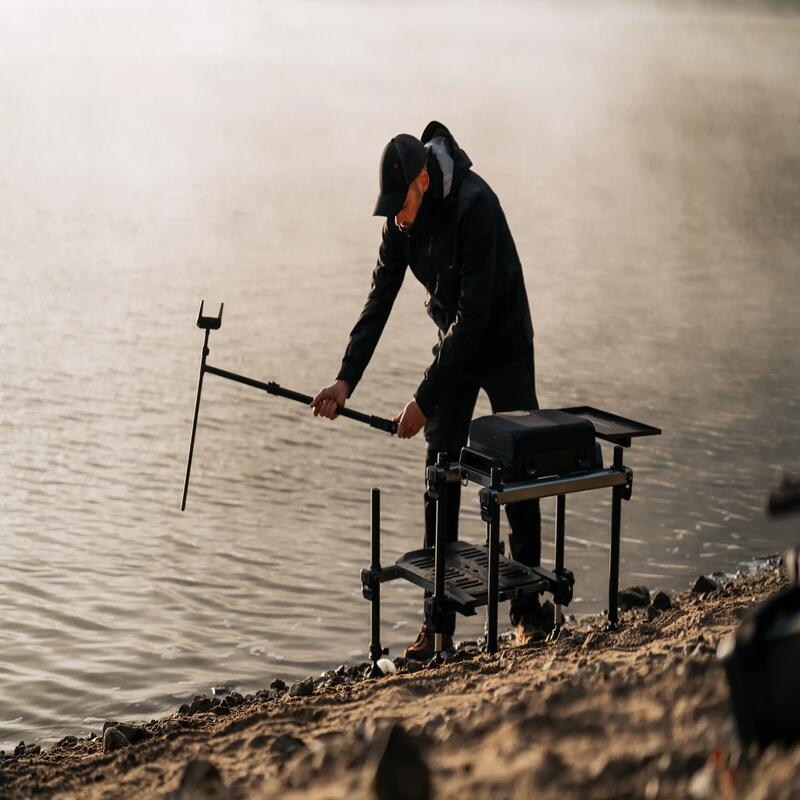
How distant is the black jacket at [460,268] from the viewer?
17.2ft

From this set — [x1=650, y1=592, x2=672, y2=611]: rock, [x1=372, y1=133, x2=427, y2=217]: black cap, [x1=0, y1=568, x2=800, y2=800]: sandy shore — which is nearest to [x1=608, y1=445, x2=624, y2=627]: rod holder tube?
[x1=0, y1=568, x2=800, y2=800]: sandy shore

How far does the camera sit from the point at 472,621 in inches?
265

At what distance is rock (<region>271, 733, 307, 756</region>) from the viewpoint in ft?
13.5

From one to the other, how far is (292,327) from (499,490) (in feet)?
23.5

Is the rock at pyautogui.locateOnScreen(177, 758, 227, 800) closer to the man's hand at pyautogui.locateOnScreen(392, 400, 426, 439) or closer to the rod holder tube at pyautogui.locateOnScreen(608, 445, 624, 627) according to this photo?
the man's hand at pyautogui.locateOnScreen(392, 400, 426, 439)

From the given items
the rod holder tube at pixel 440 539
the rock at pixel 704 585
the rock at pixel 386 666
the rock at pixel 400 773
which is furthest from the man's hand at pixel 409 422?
the rock at pixel 704 585

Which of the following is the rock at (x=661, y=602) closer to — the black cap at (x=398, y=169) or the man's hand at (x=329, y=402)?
the man's hand at (x=329, y=402)

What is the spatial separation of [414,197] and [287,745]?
6.48 ft

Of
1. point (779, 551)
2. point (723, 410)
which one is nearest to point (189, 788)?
point (779, 551)

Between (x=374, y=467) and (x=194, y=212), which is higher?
(x=194, y=212)

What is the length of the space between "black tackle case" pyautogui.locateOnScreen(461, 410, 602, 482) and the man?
0.29 metres

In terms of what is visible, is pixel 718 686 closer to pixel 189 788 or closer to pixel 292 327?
pixel 189 788

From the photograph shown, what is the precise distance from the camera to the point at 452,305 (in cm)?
546

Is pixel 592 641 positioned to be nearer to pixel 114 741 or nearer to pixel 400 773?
pixel 114 741
